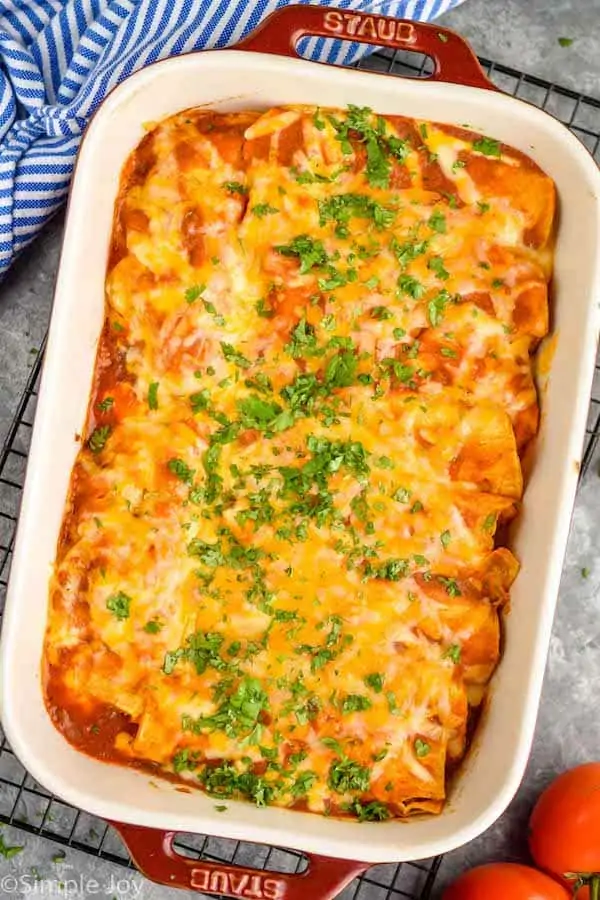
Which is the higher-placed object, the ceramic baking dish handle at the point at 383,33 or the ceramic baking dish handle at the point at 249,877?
the ceramic baking dish handle at the point at 383,33

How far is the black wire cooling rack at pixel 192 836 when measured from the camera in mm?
2846

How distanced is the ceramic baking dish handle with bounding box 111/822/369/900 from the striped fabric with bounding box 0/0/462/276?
5.31 ft

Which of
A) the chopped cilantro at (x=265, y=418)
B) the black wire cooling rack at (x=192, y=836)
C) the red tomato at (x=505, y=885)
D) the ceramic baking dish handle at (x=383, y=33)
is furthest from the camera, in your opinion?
the black wire cooling rack at (x=192, y=836)

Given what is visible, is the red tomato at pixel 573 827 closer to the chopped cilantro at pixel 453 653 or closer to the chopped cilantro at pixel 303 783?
the chopped cilantro at pixel 453 653

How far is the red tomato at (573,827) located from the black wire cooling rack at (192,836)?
0.33 m

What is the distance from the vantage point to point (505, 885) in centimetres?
269

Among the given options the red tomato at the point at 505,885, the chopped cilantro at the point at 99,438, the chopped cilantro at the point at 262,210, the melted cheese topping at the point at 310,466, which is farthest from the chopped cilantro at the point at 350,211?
the red tomato at the point at 505,885

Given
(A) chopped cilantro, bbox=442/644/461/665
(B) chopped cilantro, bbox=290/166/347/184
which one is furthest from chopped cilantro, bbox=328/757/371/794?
(B) chopped cilantro, bbox=290/166/347/184

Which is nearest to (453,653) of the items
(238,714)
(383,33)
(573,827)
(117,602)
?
(238,714)

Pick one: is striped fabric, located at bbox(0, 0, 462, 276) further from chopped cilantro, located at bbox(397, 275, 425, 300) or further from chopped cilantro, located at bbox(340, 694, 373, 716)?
chopped cilantro, located at bbox(340, 694, 373, 716)

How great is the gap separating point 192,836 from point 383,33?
221 centimetres

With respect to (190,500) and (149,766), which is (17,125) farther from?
(149,766)

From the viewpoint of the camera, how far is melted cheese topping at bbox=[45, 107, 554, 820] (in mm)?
2393

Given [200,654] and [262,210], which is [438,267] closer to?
[262,210]
